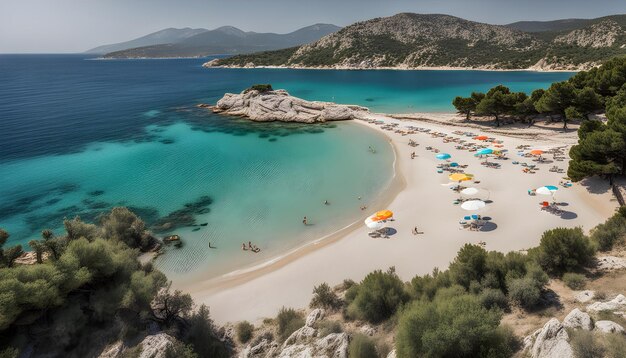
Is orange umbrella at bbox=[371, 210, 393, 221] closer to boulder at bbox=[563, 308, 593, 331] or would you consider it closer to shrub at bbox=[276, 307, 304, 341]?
shrub at bbox=[276, 307, 304, 341]

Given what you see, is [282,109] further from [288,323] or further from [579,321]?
[579,321]

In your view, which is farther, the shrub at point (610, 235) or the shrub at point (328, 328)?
the shrub at point (610, 235)

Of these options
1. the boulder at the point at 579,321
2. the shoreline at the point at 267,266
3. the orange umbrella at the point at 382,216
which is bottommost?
the shoreline at the point at 267,266

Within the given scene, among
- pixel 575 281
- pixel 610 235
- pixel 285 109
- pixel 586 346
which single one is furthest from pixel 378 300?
pixel 285 109

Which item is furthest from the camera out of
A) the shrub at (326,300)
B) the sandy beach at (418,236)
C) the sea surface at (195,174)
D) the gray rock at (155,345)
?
the sea surface at (195,174)

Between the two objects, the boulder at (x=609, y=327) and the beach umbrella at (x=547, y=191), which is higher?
the boulder at (x=609, y=327)

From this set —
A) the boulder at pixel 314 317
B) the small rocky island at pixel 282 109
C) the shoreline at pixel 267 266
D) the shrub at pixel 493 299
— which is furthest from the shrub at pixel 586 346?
the small rocky island at pixel 282 109

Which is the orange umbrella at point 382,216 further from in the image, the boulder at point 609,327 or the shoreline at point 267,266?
the boulder at point 609,327
